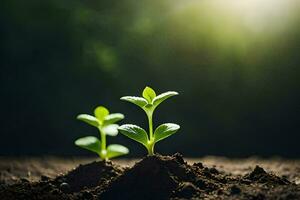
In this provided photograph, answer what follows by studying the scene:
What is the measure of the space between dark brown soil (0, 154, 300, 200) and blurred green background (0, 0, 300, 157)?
2665 millimetres

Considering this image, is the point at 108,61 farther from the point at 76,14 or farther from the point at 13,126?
the point at 13,126

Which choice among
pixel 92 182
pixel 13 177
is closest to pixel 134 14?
pixel 13 177

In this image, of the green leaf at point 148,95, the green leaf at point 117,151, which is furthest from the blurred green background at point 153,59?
the green leaf at point 148,95

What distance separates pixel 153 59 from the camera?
17.4 ft

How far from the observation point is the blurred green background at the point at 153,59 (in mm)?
5172

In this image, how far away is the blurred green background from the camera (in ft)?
17.0

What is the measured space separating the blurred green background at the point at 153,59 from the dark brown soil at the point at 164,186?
266 centimetres

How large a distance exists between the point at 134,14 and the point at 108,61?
52 centimetres

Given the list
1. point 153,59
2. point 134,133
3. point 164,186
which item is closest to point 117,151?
point 134,133

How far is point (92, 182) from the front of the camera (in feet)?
8.29

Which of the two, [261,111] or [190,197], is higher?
[261,111]

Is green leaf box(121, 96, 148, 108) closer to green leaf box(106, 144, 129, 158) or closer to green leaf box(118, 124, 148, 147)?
green leaf box(118, 124, 148, 147)

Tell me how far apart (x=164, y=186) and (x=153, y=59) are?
10.4ft

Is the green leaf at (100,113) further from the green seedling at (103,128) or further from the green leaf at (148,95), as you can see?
the green leaf at (148,95)
